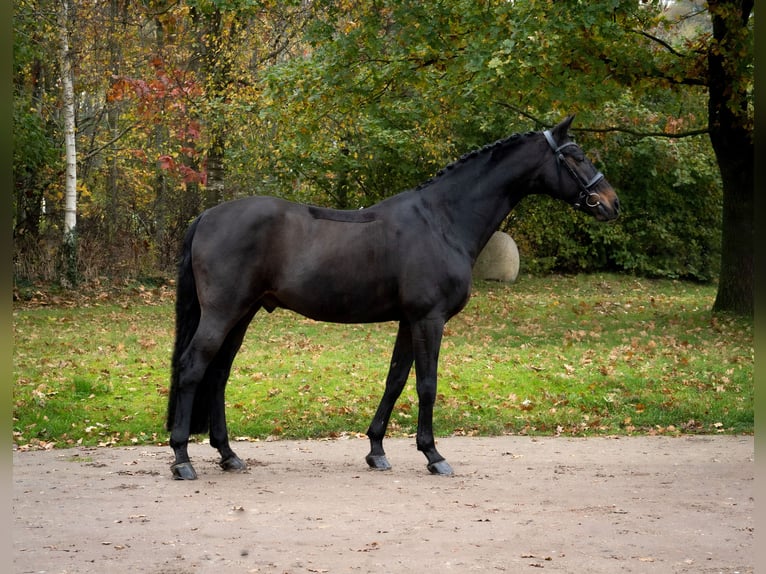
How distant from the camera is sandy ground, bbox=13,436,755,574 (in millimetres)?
4875

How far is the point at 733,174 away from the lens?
631 inches

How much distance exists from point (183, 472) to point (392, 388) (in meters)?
1.75

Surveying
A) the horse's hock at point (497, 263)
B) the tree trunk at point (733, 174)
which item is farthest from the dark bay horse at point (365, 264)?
the horse's hock at point (497, 263)

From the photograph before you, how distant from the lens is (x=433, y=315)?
7004mm

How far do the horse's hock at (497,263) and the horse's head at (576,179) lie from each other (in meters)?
15.6

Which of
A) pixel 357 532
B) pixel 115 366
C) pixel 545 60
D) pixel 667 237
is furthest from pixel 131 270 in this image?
pixel 357 532

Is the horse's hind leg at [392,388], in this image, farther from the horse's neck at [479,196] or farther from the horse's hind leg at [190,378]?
the horse's hind leg at [190,378]

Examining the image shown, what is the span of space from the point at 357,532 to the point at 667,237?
2096 cm

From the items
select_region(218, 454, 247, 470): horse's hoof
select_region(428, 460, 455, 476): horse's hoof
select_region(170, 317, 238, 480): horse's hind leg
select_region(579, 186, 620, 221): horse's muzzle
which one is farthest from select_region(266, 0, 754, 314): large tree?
select_region(218, 454, 247, 470): horse's hoof

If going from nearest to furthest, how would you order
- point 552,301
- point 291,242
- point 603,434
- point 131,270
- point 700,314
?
point 291,242 < point 603,434 < point 700,314 < point 552,301 < point 131,270

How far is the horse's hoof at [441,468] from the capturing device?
23.5 ft

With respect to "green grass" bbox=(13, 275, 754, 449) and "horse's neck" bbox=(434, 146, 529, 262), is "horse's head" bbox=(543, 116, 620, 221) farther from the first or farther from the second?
"green grass" bbox=(13, 275, 754, 449)

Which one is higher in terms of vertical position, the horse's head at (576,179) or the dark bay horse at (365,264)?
the horse's head at (576,179)

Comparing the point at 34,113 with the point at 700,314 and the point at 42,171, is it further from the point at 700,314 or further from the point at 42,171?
the point at 700,314
